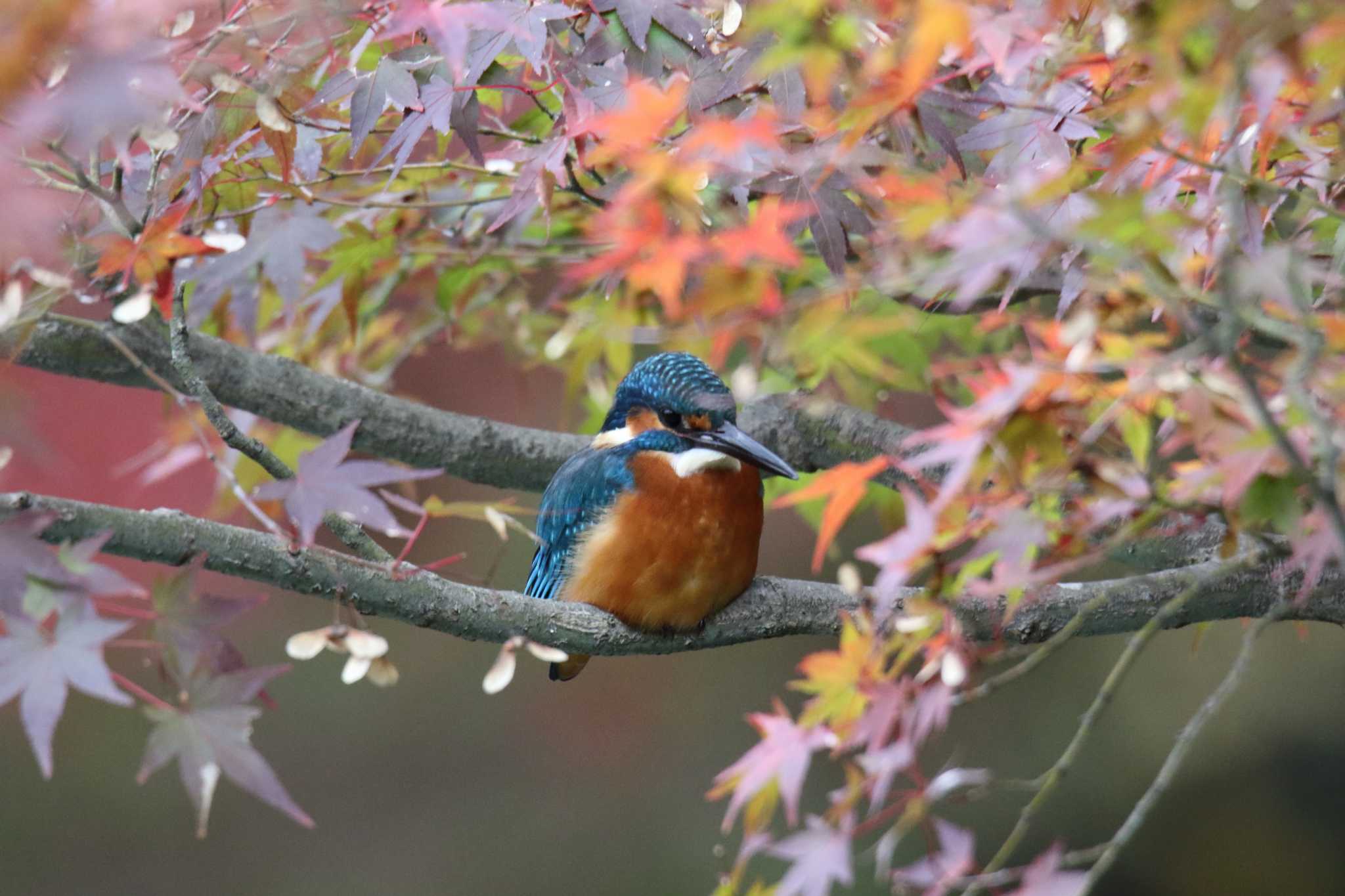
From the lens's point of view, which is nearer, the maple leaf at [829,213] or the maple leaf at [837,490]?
the maple leaf at [837,490]

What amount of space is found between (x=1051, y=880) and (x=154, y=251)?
0.92m

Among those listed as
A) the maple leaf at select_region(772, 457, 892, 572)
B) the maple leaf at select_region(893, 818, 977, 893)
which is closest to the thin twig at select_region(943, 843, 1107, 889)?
the maple leaf at select_region(893, 818, 977, 893)

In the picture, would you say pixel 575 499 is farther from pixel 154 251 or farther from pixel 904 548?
pixel 904 548

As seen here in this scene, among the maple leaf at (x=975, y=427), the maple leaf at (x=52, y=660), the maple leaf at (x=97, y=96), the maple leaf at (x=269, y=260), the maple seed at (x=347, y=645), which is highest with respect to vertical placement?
the maple leaf at (x=97, y=96)

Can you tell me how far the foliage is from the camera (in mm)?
791

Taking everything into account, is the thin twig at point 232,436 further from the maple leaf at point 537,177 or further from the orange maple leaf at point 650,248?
the orange maple leaf at point 650,248

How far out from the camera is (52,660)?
903 mm

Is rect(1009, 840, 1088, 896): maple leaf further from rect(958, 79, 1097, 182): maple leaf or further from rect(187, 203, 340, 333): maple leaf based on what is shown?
rect(187, 203, 340, 333): maple leaf

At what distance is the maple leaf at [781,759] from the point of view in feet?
3.21

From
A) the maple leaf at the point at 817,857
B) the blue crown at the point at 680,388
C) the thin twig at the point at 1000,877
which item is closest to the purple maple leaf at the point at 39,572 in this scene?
the maple leaf at the point at 817,857

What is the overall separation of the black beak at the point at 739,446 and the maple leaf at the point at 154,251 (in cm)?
74

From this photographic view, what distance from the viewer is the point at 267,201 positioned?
1670mm

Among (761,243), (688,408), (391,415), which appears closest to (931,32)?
(761,243)

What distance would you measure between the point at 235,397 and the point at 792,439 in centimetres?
80
